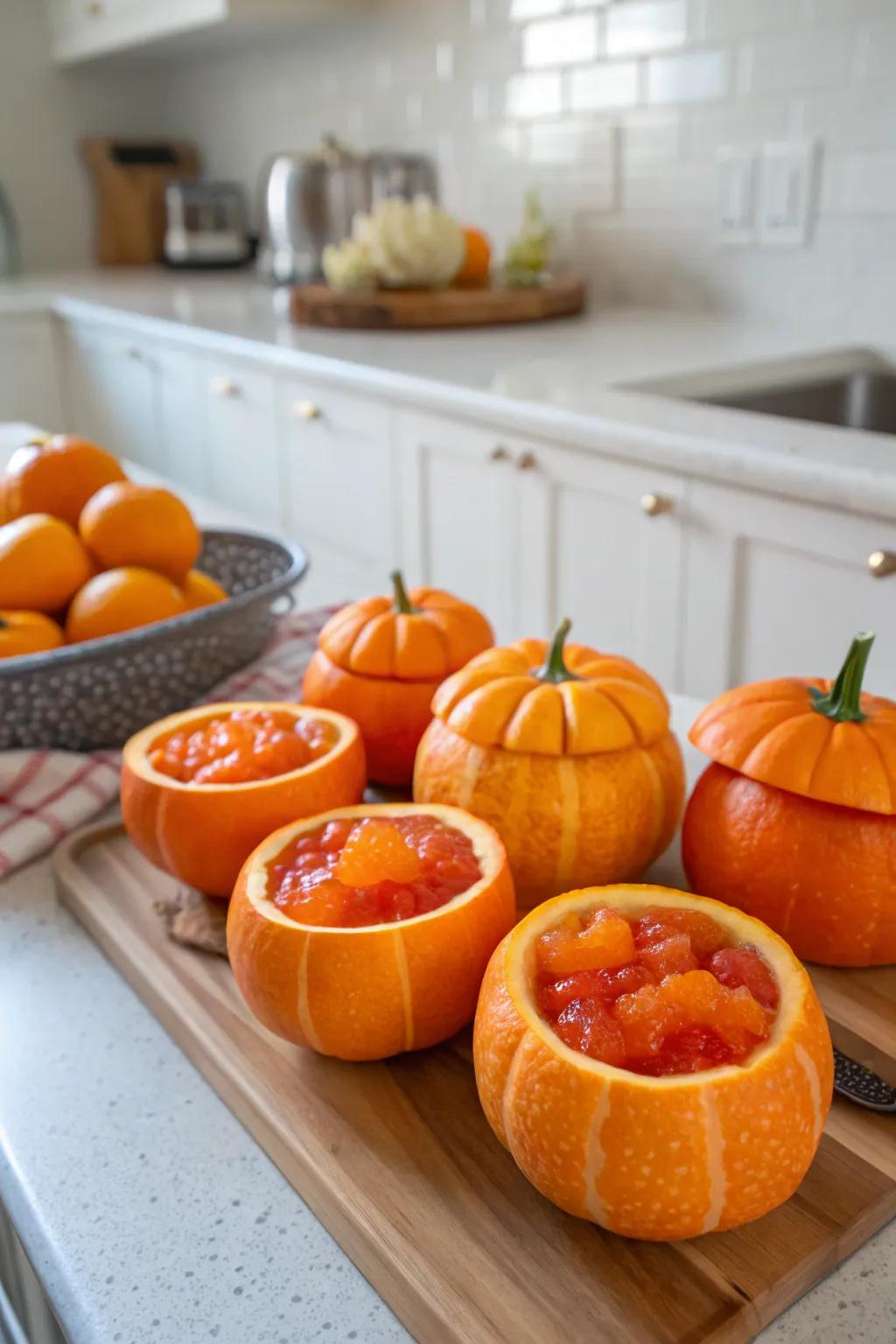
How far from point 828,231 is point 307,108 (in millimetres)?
1852

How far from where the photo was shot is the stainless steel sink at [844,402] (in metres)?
1.82

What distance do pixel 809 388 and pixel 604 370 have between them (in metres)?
0.32

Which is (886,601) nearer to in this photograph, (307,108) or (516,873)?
(516,873)

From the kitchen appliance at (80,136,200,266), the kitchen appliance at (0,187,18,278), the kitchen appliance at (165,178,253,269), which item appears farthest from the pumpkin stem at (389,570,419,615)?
the kitchen appliance at (80,136,200,266)

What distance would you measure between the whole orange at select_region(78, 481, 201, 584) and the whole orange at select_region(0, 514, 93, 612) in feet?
0.06

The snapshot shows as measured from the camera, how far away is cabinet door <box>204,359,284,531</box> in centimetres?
232

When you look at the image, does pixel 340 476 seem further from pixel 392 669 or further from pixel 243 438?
pixel 392 669

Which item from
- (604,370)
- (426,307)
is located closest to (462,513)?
(604,370)

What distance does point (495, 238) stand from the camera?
9.24 feet

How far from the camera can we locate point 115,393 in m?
2.96

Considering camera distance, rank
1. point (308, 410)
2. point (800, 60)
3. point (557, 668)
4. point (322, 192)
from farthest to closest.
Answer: point (322, 192) < point (308, 410) < point (800, 60) < point (557, 668)

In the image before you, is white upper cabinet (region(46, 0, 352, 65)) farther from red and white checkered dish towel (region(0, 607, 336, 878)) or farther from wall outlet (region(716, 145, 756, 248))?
red and white checkered dish towel (region(0, 607, 336, 878))

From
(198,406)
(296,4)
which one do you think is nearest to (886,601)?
(198,406)

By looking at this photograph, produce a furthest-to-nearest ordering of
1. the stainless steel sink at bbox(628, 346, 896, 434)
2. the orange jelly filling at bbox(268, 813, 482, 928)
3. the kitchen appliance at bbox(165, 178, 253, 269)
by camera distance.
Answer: the kitchen appliance at bbox(165, 178, 253, 269) < the stainless steel sink at bbox(628, 346, 896, 434) < the orange jelly filling at bbox(268, 813, 482, 928)
